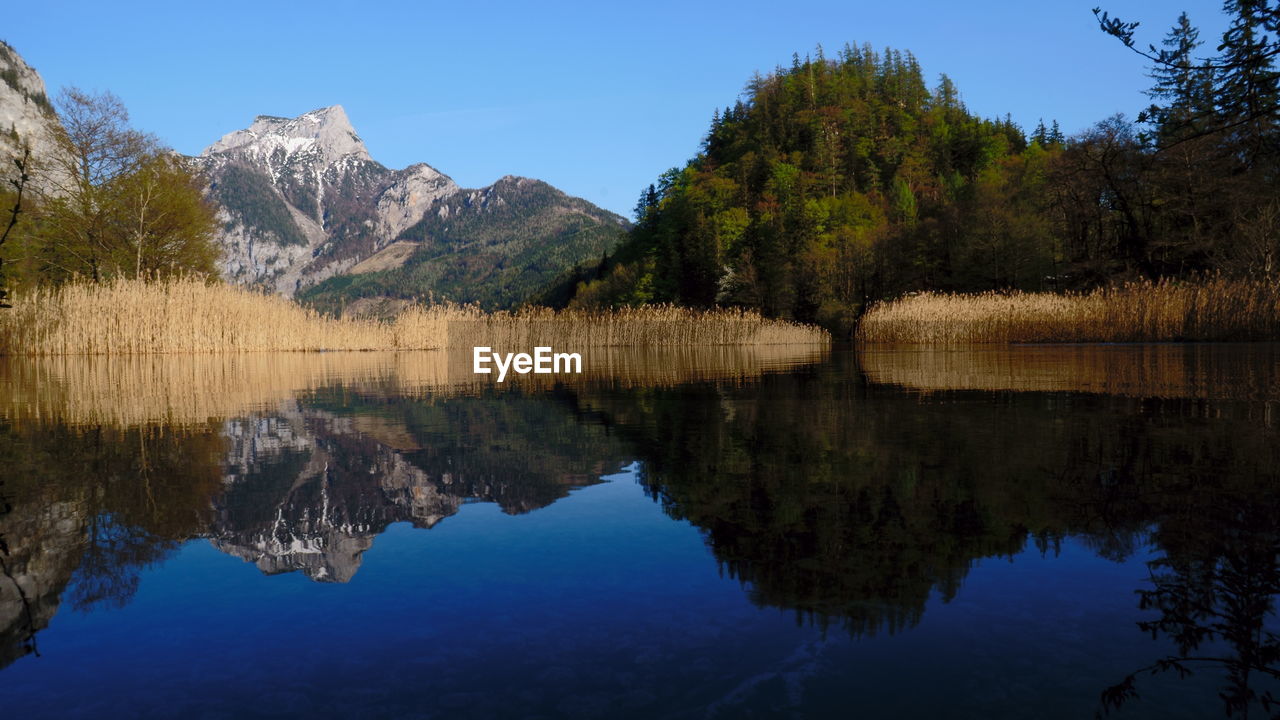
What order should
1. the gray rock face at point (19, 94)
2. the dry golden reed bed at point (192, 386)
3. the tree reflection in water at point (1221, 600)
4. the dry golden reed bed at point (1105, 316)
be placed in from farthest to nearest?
the gray rock face at point (19, 94)
the dry golden reed bed at point (1105, 316)
the dry golden reed bed at point (192, 386)
the tree reflection in water at point (1221, 600)

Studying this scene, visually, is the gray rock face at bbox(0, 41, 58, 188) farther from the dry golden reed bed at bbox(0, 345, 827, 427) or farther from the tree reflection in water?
the tree reflection in water

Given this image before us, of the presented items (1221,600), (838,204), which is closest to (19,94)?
(838,204)

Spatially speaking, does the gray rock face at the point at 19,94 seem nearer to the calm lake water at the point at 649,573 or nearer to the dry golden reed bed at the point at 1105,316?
the dry golden reed bed at the point at 1105,316

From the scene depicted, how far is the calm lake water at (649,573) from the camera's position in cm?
166

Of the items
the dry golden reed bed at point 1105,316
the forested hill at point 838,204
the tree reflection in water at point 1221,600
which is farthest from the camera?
the forested hill at point 838,204

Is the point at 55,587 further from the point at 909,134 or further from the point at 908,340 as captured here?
the point at 909,134

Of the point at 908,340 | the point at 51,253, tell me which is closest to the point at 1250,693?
the point at 908,340

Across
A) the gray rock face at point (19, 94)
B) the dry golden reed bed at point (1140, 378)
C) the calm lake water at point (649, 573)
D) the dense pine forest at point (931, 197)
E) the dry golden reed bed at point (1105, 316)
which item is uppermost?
the gray rock face at point (19, 94)

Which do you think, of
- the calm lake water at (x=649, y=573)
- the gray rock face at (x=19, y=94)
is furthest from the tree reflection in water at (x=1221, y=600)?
the gray rock face at (x=19, y=94)

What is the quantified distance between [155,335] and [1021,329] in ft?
89.5

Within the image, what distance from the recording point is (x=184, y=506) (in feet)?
11.0

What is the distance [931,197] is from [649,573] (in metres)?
82.3

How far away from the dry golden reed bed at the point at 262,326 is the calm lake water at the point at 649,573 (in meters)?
16.3

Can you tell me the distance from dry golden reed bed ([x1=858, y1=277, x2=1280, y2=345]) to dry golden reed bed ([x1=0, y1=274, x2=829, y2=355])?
7.28m
